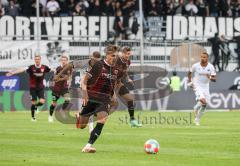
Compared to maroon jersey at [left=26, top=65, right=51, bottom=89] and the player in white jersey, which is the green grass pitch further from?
maroon jersey at [left=26, top=65, right=51, bottom=89]

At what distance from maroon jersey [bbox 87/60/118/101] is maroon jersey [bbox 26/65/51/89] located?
1437cm

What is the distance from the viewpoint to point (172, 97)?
3944 cm

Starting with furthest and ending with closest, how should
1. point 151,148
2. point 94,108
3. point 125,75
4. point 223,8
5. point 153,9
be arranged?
1. point 223,8
2. point 153,9
3. point 125,75
4. point 94,108
5. point 151,148

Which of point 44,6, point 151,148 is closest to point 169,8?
point 44,6

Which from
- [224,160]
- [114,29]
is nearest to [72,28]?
[114,29]

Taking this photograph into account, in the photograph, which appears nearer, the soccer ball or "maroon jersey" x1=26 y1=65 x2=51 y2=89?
the soccer ball

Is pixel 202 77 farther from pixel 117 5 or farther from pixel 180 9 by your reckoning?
pixel 180 9

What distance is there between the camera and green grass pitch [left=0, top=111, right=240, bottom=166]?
48.5 feet

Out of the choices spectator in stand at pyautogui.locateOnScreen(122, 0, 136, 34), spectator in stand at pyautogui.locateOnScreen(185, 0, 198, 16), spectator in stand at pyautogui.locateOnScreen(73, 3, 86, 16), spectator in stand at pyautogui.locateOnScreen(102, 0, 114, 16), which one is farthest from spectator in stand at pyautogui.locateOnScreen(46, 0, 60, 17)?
spectator in stand at pyautogui.locateOnScreen(185, 0, 198, 16)

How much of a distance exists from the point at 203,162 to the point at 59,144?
5.03m

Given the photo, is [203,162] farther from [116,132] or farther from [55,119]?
[55,119]

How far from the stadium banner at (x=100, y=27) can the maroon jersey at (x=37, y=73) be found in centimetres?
439

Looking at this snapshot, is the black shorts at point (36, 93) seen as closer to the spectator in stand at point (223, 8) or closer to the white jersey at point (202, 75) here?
the white jersey at point (202, 75)

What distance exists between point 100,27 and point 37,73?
796 cm
